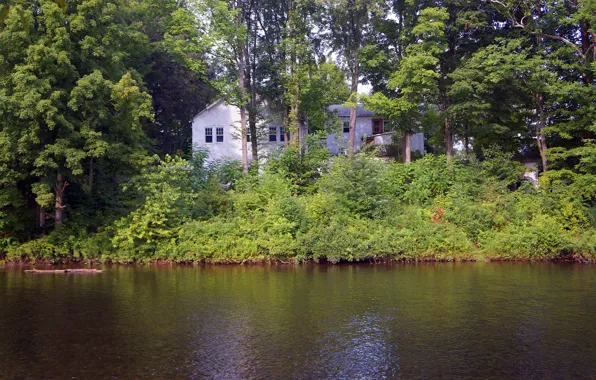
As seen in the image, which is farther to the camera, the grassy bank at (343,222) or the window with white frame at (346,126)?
the window with white frame at (346,126)

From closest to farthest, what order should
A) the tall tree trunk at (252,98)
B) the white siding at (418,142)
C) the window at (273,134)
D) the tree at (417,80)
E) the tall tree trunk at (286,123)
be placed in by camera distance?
1. the tree at (417,80)
2. the tall tree trunk at (252,98)
3. the tall tree trunk at (286,123)
4. the window at (273,134)
5. the white siding at (418,142)

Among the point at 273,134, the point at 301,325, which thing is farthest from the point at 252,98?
the point at 301,325

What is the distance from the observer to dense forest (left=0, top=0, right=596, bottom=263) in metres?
25.3

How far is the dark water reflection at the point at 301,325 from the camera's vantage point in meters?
11.1

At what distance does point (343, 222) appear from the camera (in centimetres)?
2731

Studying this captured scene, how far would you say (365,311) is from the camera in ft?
51.5

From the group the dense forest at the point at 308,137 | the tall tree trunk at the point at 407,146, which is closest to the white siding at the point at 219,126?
the dense forest at the point at 308,137

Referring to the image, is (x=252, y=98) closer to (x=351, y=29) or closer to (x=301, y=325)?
(x=351, y=29)

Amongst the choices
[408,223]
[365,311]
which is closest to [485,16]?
[408,223]

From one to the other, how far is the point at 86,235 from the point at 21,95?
738 cm

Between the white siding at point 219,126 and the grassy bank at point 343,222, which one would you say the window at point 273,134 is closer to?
the white siding at point 219,126

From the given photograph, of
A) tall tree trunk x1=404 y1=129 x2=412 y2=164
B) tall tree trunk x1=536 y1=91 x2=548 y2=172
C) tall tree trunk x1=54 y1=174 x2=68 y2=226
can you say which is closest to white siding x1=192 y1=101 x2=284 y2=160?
tall tree trunk x1=404 y1=129 x2=412 y2=164

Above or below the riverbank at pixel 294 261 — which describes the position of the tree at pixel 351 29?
above

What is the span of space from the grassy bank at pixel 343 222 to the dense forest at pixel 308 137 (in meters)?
0.10
